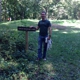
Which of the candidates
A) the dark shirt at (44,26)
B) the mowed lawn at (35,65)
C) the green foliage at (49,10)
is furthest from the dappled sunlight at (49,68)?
the green foliage at (49,10)

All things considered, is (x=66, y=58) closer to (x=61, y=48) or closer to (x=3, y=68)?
(x=61, y=48)

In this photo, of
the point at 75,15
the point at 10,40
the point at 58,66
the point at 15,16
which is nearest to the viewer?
the point at 58,66

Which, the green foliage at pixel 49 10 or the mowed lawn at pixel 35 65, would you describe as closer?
the mowed lawn at pixel 35 65

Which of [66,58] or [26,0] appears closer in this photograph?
[66,58]

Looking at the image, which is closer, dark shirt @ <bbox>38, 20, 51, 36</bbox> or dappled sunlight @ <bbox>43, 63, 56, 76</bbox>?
dappled sunlight @ <bbox>43, 63, 56, 76</bbox>

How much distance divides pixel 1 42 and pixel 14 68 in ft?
9.39

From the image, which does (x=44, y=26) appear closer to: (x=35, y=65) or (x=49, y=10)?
(x=35, y=65)

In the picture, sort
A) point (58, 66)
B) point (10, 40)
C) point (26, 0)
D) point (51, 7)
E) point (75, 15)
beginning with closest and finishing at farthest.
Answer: point (58, 66) < point (10, 40) < point (26, 0) < point (51, 7) < point (75, 15)

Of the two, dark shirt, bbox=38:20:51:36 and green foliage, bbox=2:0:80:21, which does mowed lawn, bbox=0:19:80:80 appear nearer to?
dark shirt, bbox=38:20:51:36

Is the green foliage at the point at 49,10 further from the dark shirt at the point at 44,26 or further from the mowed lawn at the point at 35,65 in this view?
the dark shirt at the point at 44,26

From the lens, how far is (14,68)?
7.71 m

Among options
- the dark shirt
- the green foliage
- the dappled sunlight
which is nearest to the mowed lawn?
the dappled sunlight

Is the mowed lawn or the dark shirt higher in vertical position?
the dark shirt

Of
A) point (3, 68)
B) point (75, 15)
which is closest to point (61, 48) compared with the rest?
point (3, 68)
